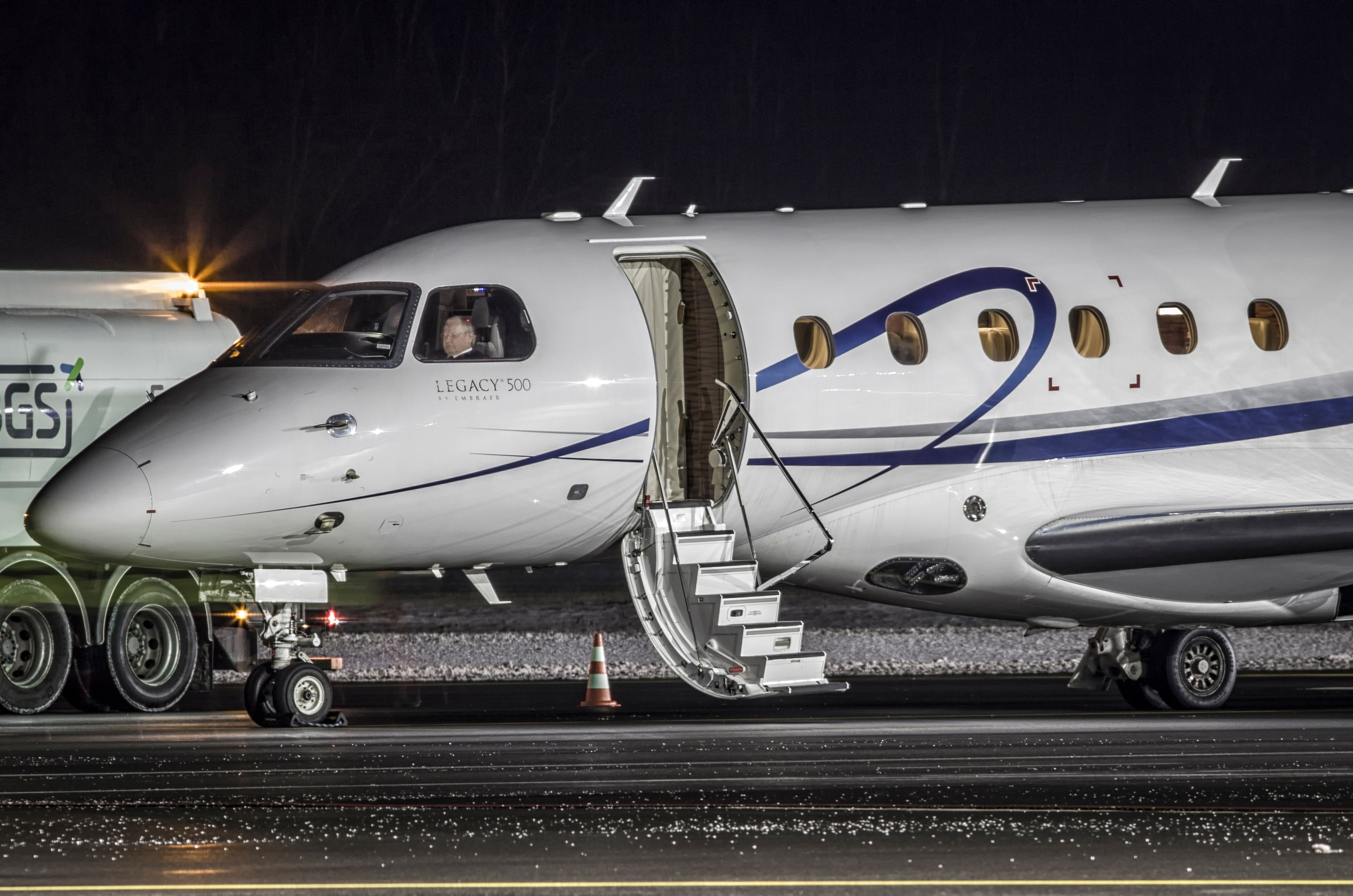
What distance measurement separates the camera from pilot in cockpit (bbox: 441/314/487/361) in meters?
13.3

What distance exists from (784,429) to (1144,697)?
4561 mm

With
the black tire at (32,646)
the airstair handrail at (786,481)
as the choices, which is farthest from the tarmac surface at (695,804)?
the black tire at (32,646)

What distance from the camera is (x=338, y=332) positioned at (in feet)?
43.7

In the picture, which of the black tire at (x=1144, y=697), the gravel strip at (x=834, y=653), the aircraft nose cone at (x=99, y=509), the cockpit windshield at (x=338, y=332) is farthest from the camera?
the gravel strip at (x=834, y=653)

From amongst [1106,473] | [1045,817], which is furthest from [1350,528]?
[1045,817]

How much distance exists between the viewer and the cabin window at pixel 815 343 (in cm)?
1385

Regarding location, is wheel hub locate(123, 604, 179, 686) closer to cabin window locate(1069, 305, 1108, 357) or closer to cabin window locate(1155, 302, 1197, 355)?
cabin window locate(1069, 305, 1108, 357)

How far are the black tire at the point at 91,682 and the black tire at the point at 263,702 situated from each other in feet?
15.3

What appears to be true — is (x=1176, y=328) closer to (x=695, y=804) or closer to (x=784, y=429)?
(x=784, y=429)

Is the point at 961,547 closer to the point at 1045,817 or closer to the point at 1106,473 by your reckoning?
the point at 1106,473

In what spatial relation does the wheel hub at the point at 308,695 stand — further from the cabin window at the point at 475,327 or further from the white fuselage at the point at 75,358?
the white fuselage at the point at 75,358

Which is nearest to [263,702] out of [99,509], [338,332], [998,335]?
[99,509]

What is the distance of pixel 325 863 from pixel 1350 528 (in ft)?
30.8

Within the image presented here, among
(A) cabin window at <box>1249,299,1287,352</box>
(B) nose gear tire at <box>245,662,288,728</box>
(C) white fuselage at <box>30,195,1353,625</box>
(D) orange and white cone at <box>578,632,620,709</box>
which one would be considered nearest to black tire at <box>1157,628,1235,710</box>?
(C) white fuselage at <box>30,195,1353,625</box>
